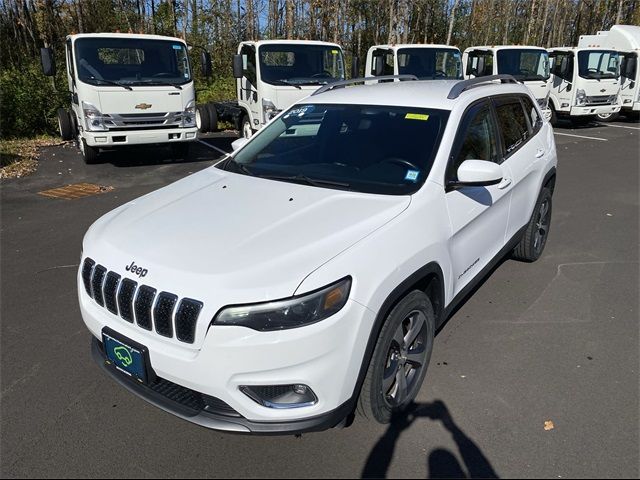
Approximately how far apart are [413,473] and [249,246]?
1375 millimetres

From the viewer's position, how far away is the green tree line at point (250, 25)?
1278 centimetres

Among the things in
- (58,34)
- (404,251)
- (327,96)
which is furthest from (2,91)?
(404,251)

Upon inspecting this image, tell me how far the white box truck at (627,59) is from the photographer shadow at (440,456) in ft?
53.0

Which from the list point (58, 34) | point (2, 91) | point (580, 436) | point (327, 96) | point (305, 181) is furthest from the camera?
point (58, 34)

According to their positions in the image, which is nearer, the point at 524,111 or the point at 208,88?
the point at 524,111

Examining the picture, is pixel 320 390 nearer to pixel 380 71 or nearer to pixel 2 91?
pixel 380 71

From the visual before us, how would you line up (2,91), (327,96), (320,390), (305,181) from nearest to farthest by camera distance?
1. (320,390)
2. (305,181)
3. (327,96)
4. (2,91)

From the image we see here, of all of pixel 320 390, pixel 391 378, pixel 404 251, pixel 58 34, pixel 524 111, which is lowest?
pixel 391 378

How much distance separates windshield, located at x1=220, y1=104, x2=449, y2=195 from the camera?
3217 mm

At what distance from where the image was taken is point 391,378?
9.27 feet

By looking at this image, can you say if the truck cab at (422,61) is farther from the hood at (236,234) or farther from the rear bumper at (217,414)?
the rear bumper at (217,414)

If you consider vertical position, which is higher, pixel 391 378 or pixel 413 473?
pixel 391 378

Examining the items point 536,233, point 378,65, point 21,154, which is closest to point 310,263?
point 536,233

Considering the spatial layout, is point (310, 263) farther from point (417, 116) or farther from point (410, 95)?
point (410, 95)
